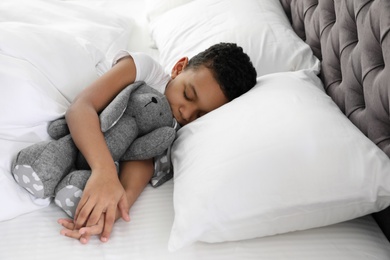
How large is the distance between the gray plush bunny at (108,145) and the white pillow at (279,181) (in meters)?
0.15

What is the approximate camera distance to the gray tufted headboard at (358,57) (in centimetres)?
91

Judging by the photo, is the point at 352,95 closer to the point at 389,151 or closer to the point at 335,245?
the point at 389,151

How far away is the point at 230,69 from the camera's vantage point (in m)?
1.10

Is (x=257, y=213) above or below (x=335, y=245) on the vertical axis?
above

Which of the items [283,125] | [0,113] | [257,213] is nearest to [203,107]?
[283,125]

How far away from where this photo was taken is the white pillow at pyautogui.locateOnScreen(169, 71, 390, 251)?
803mm

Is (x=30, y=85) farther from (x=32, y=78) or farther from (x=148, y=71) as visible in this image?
(x=148, y=71)

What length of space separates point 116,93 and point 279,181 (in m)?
0.49

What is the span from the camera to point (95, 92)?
3.35ft

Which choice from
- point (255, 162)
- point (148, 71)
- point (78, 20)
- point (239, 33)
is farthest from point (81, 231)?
point (78, 20)

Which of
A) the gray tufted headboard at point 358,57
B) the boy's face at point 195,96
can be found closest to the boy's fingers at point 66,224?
the boy's face at point 195,96

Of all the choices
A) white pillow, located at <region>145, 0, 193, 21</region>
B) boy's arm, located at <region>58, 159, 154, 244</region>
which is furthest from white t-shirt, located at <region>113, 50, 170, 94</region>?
white pillow, located at <region>145, 0, 193, 21</region>

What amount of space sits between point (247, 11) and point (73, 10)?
0.72m

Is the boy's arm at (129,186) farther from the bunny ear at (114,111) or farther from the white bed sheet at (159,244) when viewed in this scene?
the bunny ear at (114,111)
